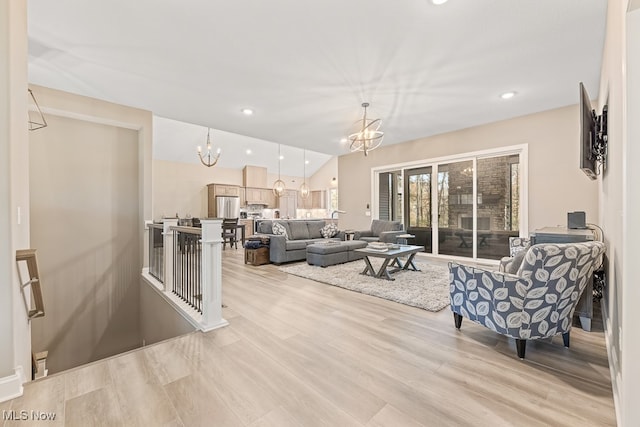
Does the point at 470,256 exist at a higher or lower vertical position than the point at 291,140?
lower

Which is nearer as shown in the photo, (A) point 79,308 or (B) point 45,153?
(B) point 45,153

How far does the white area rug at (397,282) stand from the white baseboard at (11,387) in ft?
10.4

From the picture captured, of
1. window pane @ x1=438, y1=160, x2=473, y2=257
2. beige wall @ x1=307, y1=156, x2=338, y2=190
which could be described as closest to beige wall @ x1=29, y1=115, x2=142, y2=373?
window pane @ x1=438, y1=160, x2=473, y2=257

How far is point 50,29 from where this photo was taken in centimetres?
266

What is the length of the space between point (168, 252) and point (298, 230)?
325 centimetres

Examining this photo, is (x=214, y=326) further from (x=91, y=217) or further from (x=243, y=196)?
(x=243, y=196)

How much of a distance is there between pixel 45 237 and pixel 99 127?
187 centimetres

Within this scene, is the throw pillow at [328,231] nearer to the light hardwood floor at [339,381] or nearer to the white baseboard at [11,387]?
the light hardwood floor at [339,381]

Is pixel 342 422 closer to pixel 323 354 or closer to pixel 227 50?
pixel 323 354

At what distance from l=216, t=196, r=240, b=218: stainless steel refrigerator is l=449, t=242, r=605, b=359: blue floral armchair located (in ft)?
29.1

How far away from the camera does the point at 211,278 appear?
268 cm

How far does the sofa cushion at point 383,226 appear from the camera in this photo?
645 centimetres

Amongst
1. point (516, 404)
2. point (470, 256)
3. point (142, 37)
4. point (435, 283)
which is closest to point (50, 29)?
point (142, 37)

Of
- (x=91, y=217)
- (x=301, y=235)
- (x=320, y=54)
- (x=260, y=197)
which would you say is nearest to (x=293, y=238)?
(x=301, y=235)
